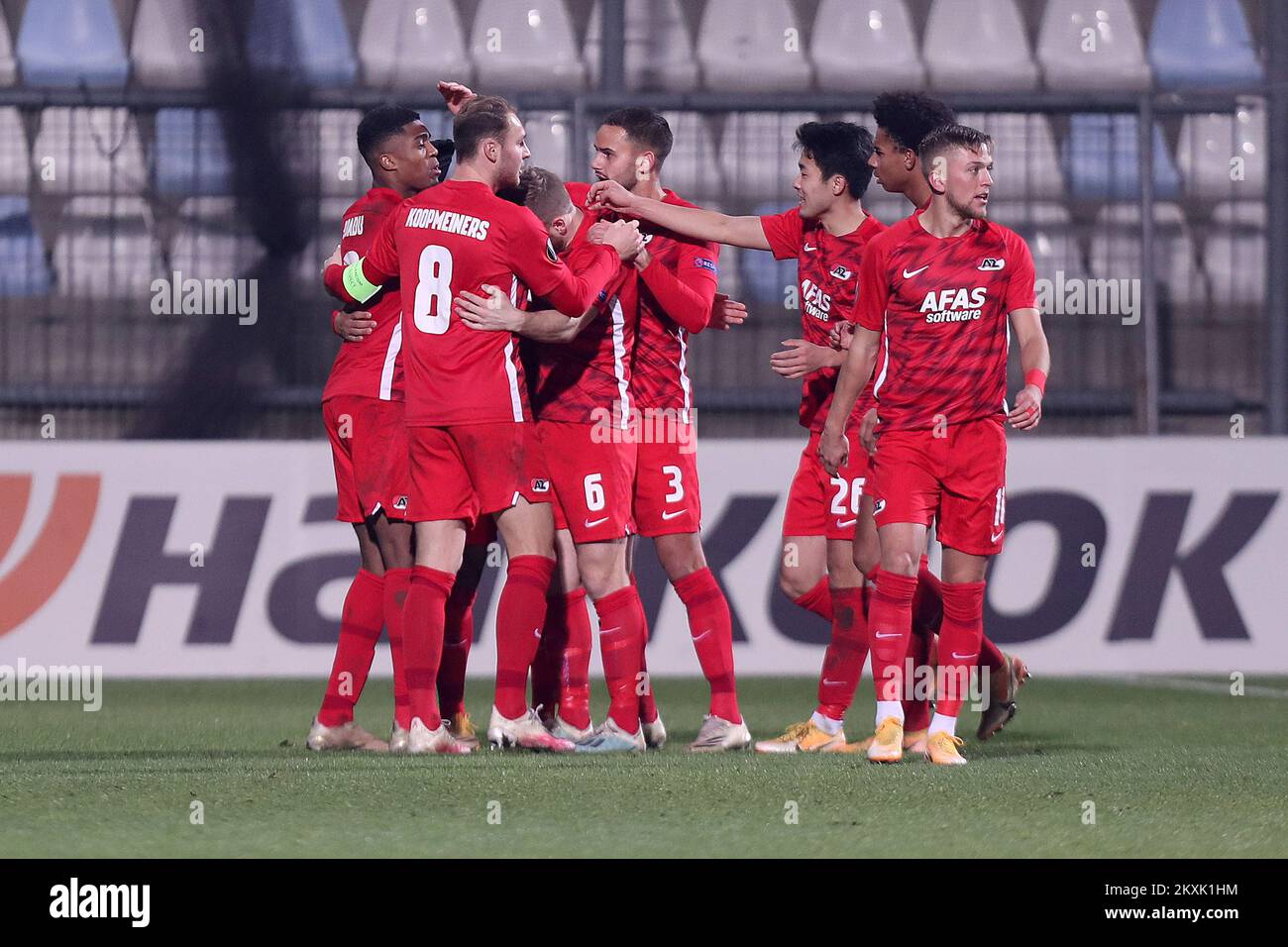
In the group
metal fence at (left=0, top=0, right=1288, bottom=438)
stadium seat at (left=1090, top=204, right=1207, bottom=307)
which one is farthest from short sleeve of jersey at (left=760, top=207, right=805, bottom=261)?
stadium seat at (left=1090, top=204, right=1207, bottom=307)

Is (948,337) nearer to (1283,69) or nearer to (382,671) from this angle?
(382,671)

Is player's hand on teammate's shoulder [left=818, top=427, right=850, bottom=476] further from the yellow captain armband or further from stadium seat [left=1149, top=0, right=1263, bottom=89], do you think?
stadium seat [left=1149, top=0, right=1263, bottom=89]

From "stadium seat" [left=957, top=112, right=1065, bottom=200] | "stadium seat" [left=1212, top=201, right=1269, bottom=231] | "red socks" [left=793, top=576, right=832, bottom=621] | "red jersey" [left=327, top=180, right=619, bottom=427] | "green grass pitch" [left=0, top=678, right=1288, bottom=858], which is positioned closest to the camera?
"green grass pitch" [left=0, top=678, right=1288, bottom=858]

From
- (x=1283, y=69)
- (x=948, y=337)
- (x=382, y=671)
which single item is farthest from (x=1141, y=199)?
(x=948, y=337)

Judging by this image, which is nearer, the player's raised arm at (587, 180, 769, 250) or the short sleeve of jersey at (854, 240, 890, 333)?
the short sleeve of jersey at (854, 240, 890, 333)

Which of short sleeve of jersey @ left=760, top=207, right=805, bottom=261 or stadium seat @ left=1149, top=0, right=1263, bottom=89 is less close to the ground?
stadium seat @ left=1149, top=0, right=1263, bottom=89

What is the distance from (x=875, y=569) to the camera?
5.59 m

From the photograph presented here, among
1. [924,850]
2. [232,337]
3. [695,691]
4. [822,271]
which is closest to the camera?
[924,850]

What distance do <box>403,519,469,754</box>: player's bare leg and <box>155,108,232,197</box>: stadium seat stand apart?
183 inches

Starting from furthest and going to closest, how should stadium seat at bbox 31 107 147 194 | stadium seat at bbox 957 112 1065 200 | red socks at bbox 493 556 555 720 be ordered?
stadium seat at bbox 957 112 1065 200 < stadium seat at bbox 31 107 147 194 < red socks at bbox 493 556 555 720

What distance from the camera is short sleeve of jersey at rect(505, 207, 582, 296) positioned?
17.5 feet

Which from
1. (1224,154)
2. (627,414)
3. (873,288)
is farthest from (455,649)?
(1224,154)

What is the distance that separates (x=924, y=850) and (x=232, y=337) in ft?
21.0

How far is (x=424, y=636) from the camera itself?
17.8 ft
